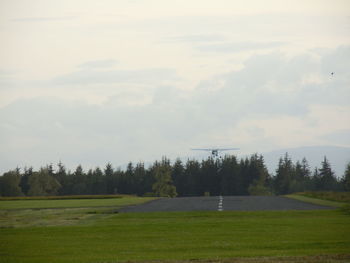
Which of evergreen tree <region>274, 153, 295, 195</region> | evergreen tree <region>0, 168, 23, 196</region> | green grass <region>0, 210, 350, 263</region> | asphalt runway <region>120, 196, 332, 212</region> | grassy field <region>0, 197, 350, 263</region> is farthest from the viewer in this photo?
evergreen tree <region>274, 153, 295, 195</region>

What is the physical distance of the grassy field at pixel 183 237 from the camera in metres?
23.4

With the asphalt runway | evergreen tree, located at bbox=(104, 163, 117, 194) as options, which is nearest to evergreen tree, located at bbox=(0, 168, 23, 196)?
evergreen tree, located at bbox=(104, 163, 117, 194)

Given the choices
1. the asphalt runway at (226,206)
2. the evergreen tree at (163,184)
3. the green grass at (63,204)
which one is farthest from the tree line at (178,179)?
the asphalt runway at (226,206)

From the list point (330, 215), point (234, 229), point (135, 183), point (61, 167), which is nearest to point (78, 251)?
point (234, 229)

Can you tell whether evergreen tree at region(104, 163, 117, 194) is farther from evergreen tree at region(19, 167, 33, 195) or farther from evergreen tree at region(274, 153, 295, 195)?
evergreen tree at region(274, 153, 295, 195)

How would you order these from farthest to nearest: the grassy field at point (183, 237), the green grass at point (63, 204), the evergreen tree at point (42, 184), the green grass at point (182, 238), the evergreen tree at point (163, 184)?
1. the evergreen tree at point (163, 184)
2. the evergreen tree at point (42, 184)
3. the green grass at point (63, 204)
4. the green grass at point (182, 238)
5. the grassy field at point (183, 237)

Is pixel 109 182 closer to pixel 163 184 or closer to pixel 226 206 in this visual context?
pixel 163 184

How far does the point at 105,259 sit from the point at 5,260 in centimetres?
364

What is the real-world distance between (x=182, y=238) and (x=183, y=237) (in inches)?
15.5

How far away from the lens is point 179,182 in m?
138

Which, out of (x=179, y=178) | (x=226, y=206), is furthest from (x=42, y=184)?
(x=226, y=206)

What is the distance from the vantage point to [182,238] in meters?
29.0

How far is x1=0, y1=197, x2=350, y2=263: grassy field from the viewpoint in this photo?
23391 millimetres

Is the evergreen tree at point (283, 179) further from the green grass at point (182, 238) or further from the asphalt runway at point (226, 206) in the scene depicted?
the green grass at point (182, 238)
